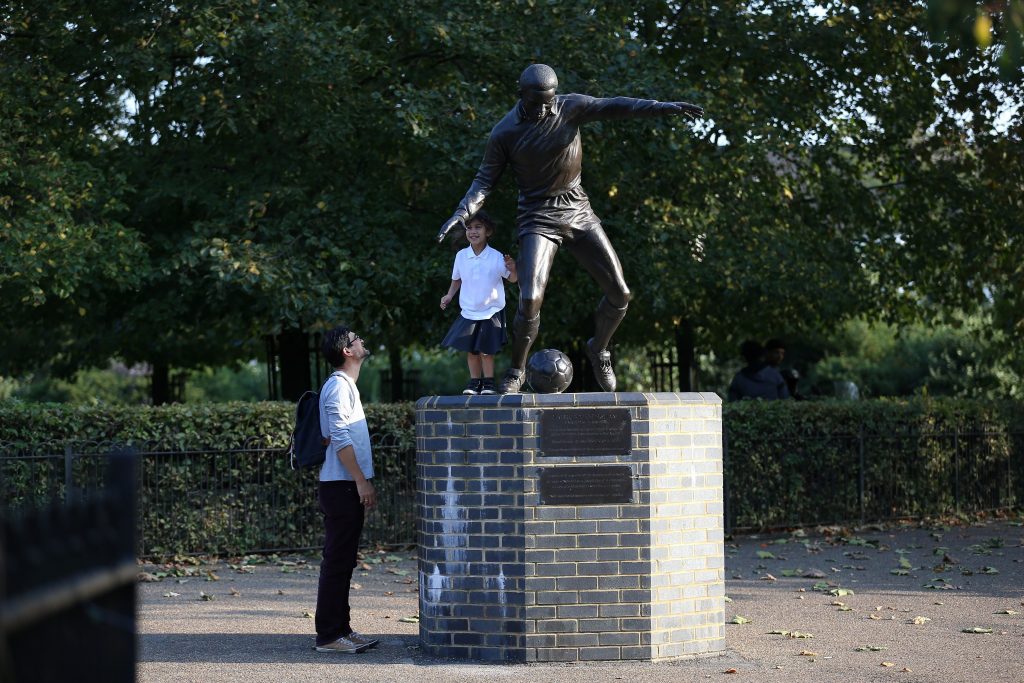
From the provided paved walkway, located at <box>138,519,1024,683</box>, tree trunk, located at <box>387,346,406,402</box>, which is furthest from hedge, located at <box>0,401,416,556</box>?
tree trunk, located at <box>387,346,406,402</box>

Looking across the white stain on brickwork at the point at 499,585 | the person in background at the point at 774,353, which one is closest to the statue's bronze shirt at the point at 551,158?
the white stain on brickwork at the point at 499,585

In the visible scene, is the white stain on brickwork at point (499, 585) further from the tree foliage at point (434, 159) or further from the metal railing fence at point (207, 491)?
the tree foliage at point (434, 159)

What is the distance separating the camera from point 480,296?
27.8ft

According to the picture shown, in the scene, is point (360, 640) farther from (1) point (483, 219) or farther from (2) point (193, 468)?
(2) point (193, 468)

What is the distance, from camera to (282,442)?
1323 centimetres

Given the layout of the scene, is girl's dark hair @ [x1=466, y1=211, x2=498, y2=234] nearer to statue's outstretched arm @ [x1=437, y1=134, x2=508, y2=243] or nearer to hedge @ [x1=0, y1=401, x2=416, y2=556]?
statue's outstretched arm @ [x1=437, y1=134, x2=508, y2=243]

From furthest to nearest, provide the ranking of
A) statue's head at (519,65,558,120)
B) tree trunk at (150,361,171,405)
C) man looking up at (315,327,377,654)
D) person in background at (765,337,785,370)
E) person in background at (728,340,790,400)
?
tree trunk at (150,361,171,405), person in background at (765,337,785,370), person in background at (728,340,790,400), statue's head at (519,65,558,120), man looking up at (315,327,377,654)

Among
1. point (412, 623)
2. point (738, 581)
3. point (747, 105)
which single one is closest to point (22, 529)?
point (412, 623)

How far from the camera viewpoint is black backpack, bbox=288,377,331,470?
7.82m

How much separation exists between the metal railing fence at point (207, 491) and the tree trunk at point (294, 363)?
6266 mm

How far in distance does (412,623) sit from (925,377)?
2314cm

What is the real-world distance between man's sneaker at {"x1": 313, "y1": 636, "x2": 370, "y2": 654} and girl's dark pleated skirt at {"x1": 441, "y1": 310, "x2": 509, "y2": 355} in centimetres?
193

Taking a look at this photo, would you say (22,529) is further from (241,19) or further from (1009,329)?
(1009,329)

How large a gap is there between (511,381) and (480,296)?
24.8 inches
